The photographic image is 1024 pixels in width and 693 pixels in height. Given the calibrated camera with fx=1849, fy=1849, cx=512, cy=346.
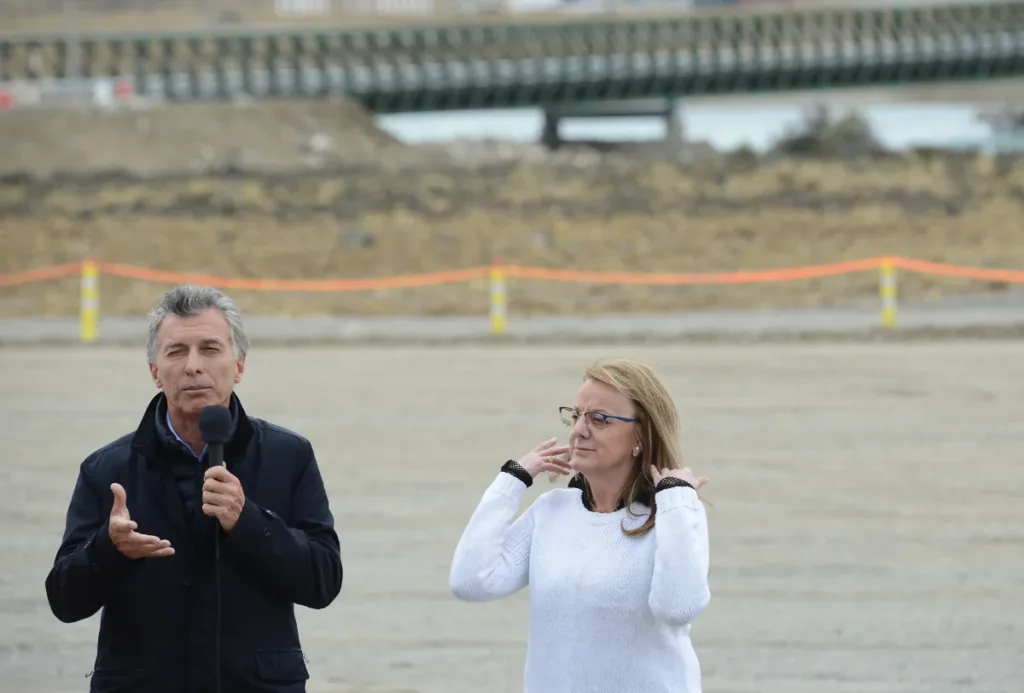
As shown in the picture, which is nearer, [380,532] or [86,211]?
[380,532]

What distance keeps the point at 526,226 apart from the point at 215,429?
40.3 m

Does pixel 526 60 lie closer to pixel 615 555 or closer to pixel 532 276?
pixel 532 276

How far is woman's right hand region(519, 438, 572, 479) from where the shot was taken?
468 cm

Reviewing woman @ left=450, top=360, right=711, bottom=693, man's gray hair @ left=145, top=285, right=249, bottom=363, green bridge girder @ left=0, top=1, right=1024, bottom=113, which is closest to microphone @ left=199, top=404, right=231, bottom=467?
man's gray hair @ left=145, top=285, right=249, bottom=363

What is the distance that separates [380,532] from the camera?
11.0 m

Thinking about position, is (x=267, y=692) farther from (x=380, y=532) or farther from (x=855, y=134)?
(x=855, y=134)

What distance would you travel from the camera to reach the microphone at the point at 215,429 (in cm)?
416

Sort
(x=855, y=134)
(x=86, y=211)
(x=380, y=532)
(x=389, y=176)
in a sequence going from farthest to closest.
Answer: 1. (x=855, y=134)
2. (x=389, y=176)
3. (x=86, y=211)
4. (x=380, y=532)

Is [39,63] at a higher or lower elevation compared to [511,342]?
higher

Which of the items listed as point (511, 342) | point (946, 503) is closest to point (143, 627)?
point (946, 503)

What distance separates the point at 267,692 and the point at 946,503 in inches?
331

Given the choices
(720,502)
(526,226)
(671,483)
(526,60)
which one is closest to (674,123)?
(526,60)

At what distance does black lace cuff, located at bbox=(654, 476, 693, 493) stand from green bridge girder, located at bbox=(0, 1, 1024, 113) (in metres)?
75.9

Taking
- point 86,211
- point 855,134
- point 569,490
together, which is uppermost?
point 855,134
